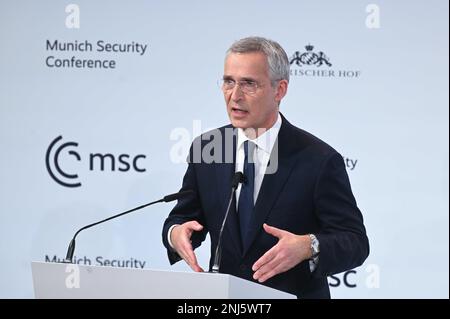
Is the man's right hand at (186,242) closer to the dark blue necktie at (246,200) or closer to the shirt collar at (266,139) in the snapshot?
the dark blue necktie at (246,200)

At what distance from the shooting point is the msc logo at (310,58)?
4496mm

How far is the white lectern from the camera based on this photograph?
2281 mm

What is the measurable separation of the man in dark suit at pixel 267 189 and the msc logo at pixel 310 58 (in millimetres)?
1282

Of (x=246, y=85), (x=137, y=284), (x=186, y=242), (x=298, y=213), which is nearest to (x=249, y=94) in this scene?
(x=246, y=85)

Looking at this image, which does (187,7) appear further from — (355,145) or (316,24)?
(355,145)

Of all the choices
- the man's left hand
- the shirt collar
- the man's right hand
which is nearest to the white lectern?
the man's left hand

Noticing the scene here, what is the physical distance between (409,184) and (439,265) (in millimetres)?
488

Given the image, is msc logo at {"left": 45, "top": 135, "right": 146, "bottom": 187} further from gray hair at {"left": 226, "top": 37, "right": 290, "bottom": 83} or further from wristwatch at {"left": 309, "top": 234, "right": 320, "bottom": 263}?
wristwatch at {"left": 309, "top": 234, "right": 320, "bottom": 263}

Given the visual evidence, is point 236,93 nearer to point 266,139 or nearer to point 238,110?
point 238,110

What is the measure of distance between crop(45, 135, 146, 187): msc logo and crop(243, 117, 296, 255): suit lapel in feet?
5.05

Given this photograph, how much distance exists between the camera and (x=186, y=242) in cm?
276

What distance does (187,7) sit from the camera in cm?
459
